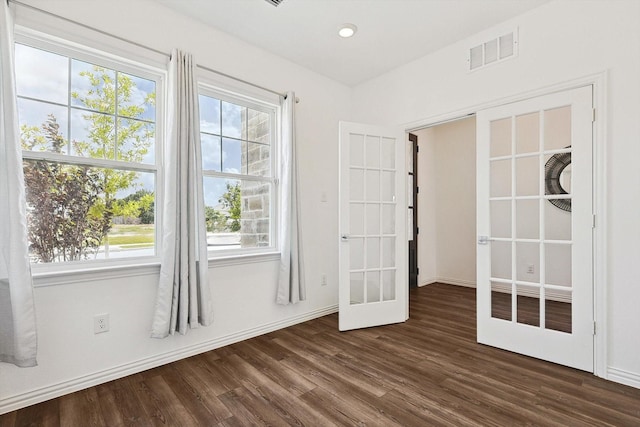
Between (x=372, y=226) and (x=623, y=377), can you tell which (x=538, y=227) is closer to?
(x=623, y=377)

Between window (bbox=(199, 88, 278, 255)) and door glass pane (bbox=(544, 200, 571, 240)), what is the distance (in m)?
2.43

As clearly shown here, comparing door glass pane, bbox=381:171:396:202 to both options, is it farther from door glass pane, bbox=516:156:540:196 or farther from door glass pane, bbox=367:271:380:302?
door glass pane, bbox=516:156:540:196

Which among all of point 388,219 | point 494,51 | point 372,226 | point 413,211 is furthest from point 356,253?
point 494,51

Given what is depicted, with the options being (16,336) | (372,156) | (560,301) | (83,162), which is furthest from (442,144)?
(16,336)

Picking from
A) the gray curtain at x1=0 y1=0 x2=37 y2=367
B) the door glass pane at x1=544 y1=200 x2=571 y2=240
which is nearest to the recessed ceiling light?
the door glass pane at x1=544 y1=200 x2=571 y2=240

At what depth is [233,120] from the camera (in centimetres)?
297

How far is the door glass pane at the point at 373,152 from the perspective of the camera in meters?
3.26

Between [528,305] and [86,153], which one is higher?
[86,153]

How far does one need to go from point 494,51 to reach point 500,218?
1485mm

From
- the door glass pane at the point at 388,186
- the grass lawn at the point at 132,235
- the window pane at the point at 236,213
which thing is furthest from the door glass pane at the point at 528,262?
the grass lawn at the point at 132,235

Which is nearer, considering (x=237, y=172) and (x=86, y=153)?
(x=86, y=153)

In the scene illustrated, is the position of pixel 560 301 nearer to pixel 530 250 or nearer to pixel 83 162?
pixel 530 250

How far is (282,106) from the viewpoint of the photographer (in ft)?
10.5

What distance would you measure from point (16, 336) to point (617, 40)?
4290 mm
